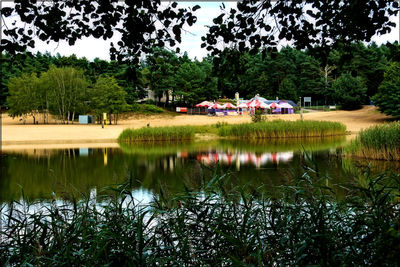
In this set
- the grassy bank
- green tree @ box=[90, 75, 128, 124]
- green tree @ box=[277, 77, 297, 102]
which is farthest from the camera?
green tree @ box=[277, 77, 297, 102]

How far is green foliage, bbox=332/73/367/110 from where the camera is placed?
1774 inches

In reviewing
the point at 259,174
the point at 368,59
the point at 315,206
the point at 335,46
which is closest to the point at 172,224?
the point at 315,206

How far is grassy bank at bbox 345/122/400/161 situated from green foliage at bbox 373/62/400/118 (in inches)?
899

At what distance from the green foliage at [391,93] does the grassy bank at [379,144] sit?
74.9 feet

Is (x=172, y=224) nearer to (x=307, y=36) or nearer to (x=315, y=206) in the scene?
(x=315, y=206)

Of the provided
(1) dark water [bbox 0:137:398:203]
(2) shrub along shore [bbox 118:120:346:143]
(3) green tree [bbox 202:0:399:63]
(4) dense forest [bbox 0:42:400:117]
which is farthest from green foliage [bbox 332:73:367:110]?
(3) green tree [bbox 202:0:399:63]

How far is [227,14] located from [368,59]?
164 feet

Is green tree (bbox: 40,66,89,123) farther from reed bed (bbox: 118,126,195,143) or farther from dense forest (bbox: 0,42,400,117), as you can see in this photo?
reed bed (bbox: 118,126,195,143)

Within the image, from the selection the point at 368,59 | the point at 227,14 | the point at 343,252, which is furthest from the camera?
the point at 368,59

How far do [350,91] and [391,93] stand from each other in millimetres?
11754

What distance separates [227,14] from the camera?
4250mm

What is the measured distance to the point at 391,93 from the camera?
34.9 meters

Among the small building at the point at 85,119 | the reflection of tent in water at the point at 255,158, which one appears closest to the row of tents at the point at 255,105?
the small building at the point at 85,119

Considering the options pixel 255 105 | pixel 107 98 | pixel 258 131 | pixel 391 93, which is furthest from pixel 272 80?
pixel 258 131
